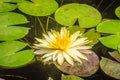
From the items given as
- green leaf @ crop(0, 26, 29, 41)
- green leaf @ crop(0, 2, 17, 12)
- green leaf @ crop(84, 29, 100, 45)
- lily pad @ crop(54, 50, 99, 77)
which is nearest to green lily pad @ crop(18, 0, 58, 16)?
green leaf @ crop(0, 2, 17, 12)

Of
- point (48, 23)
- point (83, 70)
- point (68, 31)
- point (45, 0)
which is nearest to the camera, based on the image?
point (83, 70)

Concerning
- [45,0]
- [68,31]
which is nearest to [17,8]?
[45,0]

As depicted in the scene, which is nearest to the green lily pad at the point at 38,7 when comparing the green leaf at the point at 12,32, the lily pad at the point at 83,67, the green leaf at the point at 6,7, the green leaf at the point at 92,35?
the green leaf at the point at 6,7

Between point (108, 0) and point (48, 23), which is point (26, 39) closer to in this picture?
point (48, 23)

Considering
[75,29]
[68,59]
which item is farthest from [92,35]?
[68,59]

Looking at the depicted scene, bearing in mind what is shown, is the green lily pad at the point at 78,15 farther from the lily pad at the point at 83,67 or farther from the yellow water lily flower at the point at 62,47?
the lily pad at the point at 83,67

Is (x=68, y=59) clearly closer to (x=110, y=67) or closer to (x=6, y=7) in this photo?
(x=110, y=67)
